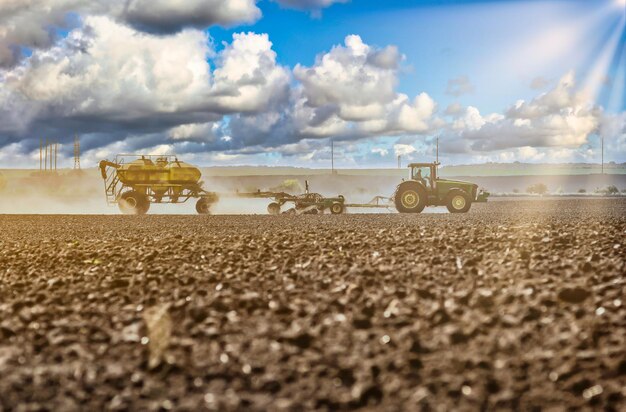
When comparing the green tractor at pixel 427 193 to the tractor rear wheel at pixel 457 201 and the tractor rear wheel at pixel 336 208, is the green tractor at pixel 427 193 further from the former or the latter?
the tractor rear wheel at pixel 336 208

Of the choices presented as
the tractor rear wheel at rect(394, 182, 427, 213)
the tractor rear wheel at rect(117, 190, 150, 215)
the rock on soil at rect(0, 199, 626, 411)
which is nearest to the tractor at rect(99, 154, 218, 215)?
the tractor rear wheel at rect(117, 190, 150, 215)

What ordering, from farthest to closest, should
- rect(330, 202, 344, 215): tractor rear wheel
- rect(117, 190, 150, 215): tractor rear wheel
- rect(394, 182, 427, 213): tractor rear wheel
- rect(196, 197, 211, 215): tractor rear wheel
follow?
rect(196, 197, 211, 215): tractor rear wheel < rect(117, 190, 150, 215): tractor rear wheel < rect(330, 202, 344, 215): tractor rear wheel < rect(394, 182, 427, 213): tractor rear wheel

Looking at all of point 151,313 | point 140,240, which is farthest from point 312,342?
point 140,240

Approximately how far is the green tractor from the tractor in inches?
388

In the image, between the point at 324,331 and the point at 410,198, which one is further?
the point at 410,198

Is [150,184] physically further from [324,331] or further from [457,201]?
[324,331]

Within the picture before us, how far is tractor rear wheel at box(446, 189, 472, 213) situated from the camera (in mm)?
24391

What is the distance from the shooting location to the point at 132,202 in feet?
93.1

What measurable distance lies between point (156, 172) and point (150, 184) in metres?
0.63

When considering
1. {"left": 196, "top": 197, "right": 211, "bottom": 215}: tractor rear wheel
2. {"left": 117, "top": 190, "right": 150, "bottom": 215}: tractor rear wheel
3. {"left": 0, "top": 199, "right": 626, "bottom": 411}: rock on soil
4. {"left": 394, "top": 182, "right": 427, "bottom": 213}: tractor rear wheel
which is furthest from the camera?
{"left": 196, "top": 197, "right": 211, "bottom": 215}: tractor rear wheel

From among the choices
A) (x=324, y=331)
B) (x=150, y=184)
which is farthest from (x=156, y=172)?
(x=324, y=331)

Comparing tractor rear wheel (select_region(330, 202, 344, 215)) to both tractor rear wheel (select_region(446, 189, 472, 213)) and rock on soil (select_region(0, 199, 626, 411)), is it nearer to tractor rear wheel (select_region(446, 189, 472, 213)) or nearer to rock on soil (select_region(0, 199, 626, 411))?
tractor rear wheel (select_region(446, 189, 472, 213))

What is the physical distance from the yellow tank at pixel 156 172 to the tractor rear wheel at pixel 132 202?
59 cm

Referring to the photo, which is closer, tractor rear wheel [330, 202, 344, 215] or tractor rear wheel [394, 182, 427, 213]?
tractor rear wheel [394, 182, 427, 213]
